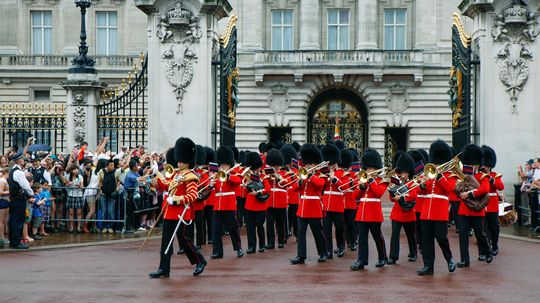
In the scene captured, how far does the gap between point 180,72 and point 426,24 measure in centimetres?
2467

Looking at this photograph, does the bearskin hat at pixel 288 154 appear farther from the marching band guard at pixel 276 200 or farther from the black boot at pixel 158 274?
the black boot at pixel 158 274

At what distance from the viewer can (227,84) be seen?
1886 centimetres

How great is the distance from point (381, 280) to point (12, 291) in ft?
13.6

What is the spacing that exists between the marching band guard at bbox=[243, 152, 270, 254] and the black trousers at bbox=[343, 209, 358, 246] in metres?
1.23

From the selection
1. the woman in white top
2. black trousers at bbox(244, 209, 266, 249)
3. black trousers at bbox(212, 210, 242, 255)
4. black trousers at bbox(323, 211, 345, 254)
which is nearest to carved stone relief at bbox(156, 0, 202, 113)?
the woman in white top

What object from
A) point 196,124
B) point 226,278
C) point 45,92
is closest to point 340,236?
point 226,278

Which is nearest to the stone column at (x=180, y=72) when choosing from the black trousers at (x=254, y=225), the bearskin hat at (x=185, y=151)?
the black trousers at (x=254, y=225)

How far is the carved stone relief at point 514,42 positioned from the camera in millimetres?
17562

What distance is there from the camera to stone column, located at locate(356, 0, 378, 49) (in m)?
40.7

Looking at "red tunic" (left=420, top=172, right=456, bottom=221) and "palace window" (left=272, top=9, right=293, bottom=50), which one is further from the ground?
"palace window" (left=272, top=9, right=293, bottom=50)

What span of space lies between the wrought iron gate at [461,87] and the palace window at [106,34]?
980 inches

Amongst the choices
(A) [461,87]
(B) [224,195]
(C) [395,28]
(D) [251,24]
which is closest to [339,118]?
(C) [395,28]

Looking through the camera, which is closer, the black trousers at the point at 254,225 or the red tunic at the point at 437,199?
the red tunic at the point at 437,199

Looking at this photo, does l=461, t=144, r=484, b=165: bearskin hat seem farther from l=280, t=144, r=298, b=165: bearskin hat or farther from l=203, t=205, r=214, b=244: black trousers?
l=203, t=205, r=214, b=244: black trousers
